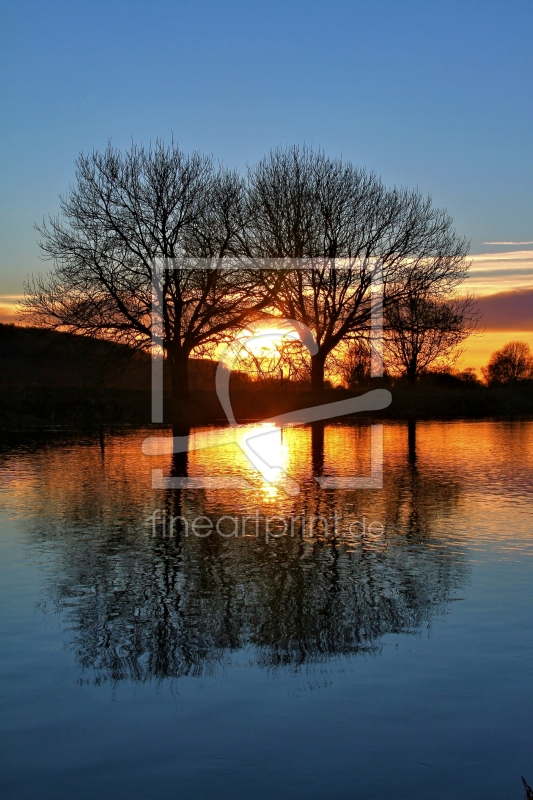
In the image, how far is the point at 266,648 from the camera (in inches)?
249

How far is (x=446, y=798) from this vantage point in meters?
4.21

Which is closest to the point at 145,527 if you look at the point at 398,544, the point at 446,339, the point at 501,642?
Answer: the point at 398,544

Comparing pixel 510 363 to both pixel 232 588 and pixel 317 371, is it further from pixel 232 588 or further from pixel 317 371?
pixel 232 588

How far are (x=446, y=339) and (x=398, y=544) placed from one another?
30701mm

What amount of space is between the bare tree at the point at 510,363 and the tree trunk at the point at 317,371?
267 ft

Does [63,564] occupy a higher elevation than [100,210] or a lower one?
lower

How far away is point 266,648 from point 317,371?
3313cm

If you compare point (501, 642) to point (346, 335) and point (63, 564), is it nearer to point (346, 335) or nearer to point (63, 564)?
point (63, 564)

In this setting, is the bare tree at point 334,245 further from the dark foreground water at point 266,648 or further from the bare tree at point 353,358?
the dark foreground water at point 266,648

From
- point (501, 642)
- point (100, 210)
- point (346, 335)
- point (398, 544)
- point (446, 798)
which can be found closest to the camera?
point (446, 798)

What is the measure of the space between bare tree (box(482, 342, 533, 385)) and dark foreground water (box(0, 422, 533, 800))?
109984 mm

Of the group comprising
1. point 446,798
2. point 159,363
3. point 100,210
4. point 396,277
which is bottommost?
point 446,798

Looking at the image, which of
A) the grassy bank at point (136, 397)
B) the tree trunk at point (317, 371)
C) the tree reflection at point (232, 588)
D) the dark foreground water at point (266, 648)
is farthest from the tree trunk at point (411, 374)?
the tree reflection at point (232, 588)

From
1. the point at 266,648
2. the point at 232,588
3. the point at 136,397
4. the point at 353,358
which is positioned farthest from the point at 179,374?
the point at 266,648
